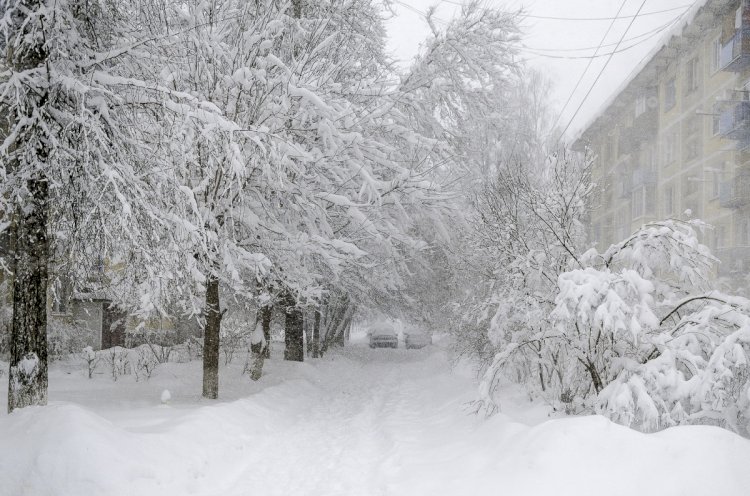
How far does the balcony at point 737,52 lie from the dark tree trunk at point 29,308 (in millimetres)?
20948

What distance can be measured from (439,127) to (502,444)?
8257mm

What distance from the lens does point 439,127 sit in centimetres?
1300

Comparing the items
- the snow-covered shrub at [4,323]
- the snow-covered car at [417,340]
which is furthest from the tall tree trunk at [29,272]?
the snow-covered car at [417,340]

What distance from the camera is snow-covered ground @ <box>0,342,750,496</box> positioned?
4652 mm

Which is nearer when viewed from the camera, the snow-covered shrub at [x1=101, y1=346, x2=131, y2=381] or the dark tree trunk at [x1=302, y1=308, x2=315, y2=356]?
the snow-covered shrub at [x1=101, y1=346, x2=131, y2=381]

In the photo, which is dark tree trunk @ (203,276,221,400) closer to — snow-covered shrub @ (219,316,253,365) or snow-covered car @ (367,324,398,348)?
snow-covered shrub @ (219,316,253,365)

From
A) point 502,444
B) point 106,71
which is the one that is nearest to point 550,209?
point 502,444

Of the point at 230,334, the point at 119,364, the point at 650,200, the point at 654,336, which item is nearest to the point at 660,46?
the point at 650,200

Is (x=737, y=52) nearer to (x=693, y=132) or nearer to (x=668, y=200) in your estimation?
(x=693, y=132)

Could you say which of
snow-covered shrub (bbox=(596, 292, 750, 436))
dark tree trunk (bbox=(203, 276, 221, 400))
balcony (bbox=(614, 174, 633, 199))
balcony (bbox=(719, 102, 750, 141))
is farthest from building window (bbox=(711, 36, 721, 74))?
dark tree trunk (bbox=(203, 276, 221, 400))

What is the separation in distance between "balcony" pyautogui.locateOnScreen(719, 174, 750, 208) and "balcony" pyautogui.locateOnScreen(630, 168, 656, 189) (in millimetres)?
8332

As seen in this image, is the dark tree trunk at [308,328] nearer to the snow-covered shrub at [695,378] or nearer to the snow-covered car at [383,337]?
the snow-covered car at [383,337]

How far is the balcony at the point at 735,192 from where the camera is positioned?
64.4ft

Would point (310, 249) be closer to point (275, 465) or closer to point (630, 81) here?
point (275, 465)
